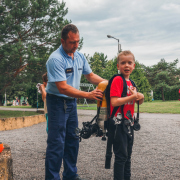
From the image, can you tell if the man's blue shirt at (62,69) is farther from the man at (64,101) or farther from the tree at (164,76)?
the tree at (164,76)

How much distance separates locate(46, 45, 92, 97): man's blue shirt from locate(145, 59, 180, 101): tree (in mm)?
53108

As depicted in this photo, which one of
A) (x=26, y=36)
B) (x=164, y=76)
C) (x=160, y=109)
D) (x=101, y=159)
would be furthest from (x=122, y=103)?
(x=164, y=76)

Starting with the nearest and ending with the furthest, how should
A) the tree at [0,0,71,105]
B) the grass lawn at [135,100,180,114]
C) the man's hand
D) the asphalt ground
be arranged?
the man's hand, the asphalt ground, the tree at [0,0,71,105], the grass lawn at [135,100,180,114]

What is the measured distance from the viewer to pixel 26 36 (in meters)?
14.2

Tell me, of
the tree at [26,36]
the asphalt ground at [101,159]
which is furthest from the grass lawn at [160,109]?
the asphalt ground at [101,159]

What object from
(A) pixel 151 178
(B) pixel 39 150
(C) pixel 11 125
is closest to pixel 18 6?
(C) pixel 11 125

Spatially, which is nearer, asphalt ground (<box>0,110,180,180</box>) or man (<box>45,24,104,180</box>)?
man (<box>45,24,104,180</box>)

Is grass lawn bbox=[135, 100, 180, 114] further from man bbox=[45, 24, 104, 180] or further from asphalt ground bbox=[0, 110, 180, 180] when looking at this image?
man bbox=[45, 24, 104, 180]

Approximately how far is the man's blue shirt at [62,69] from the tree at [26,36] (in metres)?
9.68

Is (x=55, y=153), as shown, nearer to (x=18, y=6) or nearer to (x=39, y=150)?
(x=39, y=150)

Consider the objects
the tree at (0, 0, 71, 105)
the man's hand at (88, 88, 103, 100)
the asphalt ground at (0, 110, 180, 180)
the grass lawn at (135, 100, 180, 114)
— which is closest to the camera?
the man's hand at (88, 88, 103, 100)

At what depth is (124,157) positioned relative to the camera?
8.98ft

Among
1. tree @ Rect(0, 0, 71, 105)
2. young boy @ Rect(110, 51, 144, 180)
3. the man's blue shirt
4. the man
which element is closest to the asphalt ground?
the man

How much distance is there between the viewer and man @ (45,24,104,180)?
2.83 m
